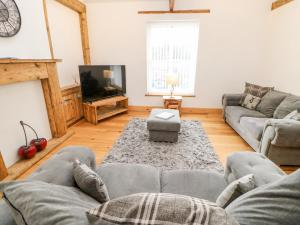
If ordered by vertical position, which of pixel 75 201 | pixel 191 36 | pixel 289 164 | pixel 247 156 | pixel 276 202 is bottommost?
pixel 289 164

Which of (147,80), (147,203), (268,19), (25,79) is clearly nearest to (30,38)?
(25,79)

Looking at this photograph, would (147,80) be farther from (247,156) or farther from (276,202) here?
(276,202)

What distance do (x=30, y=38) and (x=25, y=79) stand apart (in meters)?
0.69

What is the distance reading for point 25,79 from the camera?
7.71 feet

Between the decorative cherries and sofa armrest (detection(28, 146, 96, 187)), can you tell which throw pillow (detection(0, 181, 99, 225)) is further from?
the decorative cherries

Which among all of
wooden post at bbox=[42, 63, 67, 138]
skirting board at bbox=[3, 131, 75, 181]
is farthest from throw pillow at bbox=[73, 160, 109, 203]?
wooden post at bbox=[42, 63, 67, 138]

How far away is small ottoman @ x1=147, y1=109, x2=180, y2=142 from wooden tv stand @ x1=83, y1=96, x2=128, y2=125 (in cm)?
142

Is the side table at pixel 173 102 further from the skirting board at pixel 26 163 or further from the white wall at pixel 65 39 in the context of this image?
the skirting board at pixel 26 163

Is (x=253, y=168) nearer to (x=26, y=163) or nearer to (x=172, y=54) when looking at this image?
(x=26, y=163)

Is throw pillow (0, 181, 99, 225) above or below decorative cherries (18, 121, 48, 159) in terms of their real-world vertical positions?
above

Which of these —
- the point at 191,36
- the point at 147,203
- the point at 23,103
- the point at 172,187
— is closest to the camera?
the point at 147,203

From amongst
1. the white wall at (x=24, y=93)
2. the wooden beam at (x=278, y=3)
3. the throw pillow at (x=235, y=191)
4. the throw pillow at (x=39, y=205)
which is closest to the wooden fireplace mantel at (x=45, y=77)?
the white wall at (x=24, y=93)

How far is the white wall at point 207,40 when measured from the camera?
3945 millimetres

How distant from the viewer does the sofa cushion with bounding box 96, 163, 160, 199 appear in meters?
1.25
